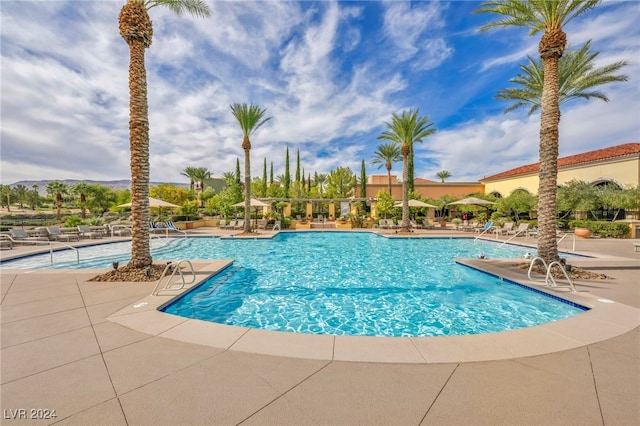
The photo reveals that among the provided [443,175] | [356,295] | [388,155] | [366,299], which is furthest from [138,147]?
[443,175]

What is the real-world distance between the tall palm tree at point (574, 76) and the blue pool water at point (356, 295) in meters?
8.65

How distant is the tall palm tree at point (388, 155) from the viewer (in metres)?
35.8

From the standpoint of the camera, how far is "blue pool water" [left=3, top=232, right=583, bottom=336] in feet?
18.1

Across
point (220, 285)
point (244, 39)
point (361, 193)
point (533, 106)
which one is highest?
point (244, 39)

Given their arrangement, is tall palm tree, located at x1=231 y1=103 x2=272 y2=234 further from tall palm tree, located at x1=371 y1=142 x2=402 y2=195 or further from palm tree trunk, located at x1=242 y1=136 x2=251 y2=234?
tall palm tree, located at x1=371 y1=142 x2=402 y2=195

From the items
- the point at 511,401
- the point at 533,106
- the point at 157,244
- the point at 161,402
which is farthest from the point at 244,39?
the point at 533,106

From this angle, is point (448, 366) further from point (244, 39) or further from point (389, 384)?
point (244, 39)

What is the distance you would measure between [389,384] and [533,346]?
7.53 ft

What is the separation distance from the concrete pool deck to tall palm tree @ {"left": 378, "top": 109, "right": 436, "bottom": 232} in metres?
16.8

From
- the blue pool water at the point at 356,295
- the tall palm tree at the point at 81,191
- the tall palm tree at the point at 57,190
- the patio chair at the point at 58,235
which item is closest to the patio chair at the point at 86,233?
the patio chair at the point at 58,235

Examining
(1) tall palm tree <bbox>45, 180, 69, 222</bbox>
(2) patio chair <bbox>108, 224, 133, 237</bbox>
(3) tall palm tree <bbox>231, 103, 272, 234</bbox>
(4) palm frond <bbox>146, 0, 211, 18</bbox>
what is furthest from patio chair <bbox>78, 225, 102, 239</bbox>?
(1) tall palm tree <bbox>45, 180, 69, 222</bbox>

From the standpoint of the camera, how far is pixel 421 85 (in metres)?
19.6

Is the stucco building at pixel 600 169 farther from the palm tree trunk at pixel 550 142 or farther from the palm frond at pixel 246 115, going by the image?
the palm frond at pixel 246 115

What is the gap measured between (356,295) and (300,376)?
4525 millimetres
